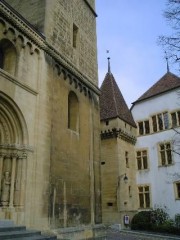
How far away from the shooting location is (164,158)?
22.3 m

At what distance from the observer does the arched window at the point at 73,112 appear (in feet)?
44.8

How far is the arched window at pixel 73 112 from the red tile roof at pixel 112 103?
8593 millimetres

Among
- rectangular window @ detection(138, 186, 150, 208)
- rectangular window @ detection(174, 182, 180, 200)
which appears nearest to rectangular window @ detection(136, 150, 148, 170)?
rectangular window @ detection(138, 186, 150, 208)

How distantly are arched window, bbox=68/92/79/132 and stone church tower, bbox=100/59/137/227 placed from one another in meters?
7.93

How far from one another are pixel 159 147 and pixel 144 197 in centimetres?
411

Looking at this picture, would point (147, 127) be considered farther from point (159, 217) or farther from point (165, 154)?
point (159, 217)

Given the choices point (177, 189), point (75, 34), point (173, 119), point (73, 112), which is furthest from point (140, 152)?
point (75, 34)

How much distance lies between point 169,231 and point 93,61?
12.0 metres

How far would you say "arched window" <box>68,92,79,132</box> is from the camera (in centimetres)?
1365

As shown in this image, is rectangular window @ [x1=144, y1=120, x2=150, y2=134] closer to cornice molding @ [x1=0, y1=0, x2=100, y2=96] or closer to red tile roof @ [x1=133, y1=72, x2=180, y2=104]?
red tile roof @ [x1=133, y1=72, x2=180, y2=104]

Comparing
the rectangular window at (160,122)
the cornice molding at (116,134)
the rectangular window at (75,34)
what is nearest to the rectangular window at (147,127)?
the rectangular window at (160,122)

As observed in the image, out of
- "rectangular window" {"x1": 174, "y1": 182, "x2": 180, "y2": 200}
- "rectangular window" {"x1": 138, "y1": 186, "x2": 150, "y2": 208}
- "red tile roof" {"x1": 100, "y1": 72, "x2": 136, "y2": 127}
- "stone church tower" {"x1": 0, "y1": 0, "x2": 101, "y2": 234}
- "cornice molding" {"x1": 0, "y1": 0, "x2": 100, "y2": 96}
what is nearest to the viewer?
"stone church tower" {"x1": 0, "y1": 0, "x2": 101, "y2": 234}

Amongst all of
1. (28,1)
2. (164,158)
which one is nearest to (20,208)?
(28,1)

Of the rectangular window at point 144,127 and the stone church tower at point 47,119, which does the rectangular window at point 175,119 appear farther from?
the stone church tower at point 47,119
